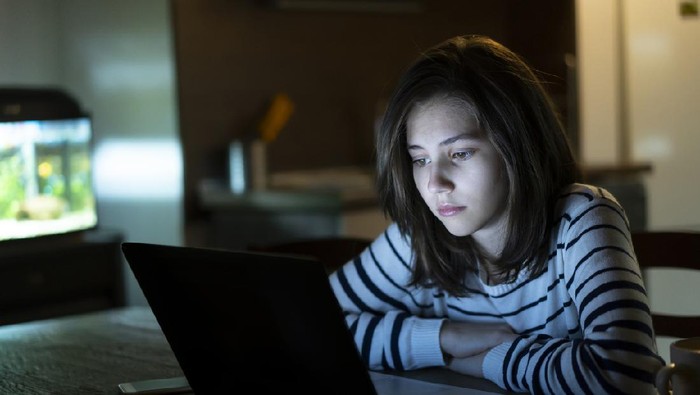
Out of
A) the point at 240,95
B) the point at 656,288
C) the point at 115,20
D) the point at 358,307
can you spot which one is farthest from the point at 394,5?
the point at 358,307

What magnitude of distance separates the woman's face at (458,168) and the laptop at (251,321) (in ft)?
0.80

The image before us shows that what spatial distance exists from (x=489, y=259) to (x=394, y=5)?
2.74 metres

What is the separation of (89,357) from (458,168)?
0.60 meters

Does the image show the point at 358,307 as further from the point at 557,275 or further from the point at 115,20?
the point at 115,20

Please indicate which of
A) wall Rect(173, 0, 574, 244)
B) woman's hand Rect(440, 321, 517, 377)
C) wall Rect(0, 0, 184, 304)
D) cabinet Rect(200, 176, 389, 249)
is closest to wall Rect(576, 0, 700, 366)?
wall Rect(173, 0, 574, 244)

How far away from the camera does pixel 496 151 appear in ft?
4.56

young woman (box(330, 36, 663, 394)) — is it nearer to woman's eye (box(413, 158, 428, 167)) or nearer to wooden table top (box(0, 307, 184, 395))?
woman's eye (box(413, 158, 428, 167))

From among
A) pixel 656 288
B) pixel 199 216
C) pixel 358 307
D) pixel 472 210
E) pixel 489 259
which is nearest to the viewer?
pixel 472 210

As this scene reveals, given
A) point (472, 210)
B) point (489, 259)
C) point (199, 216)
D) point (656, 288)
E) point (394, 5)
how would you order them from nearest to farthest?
point (472, 210)
point (489, 259)
point (656, 288)
point (199, 216)
point (394, 5)

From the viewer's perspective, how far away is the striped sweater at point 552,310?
47.3 inches

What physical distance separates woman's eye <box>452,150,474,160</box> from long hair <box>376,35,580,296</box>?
3 centimetres

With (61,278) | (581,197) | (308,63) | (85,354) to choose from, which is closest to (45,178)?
(61,278)

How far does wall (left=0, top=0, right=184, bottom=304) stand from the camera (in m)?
3.52

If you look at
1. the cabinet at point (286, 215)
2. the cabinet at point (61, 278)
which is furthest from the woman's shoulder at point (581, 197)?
the cabinet at point (61, 278)
